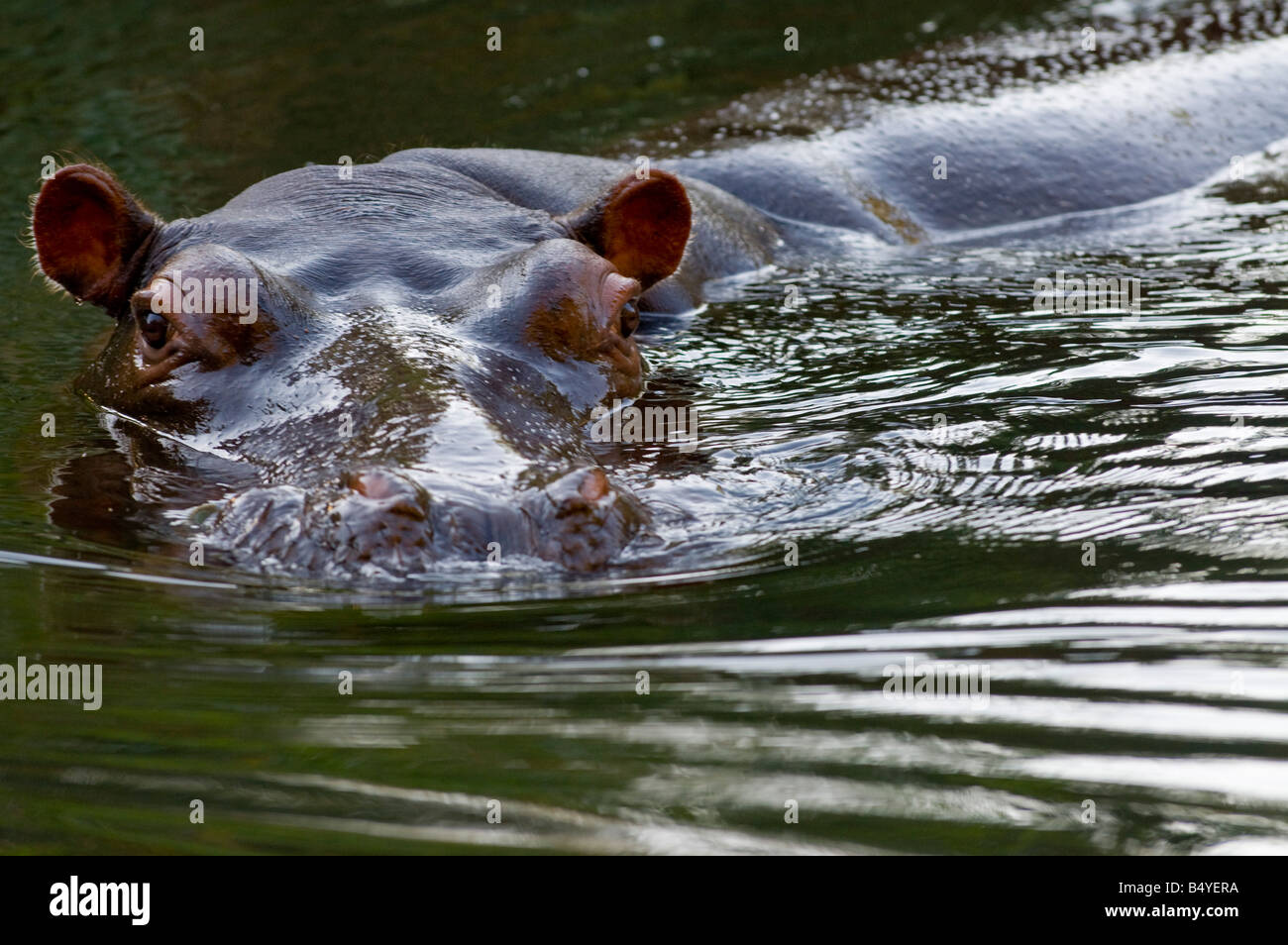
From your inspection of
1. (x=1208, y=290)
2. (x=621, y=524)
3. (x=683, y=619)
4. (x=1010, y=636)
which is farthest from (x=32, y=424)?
(x=1208, y=290)

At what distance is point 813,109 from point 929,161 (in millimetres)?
843

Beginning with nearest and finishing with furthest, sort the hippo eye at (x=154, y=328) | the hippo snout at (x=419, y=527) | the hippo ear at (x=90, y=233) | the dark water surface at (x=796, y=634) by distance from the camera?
the dark water surface at (x=796, y=634) < the hippo snout at (x=419, y=527) < the hippo eye at (x=154, y=328) < the hippo ear at (x=90, y=233)

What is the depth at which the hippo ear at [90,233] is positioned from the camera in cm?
542

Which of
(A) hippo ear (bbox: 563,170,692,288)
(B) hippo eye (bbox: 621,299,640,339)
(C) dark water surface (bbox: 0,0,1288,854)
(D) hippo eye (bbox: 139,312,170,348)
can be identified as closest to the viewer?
(C) dark water surface (bbox: 0,0,1288,854)

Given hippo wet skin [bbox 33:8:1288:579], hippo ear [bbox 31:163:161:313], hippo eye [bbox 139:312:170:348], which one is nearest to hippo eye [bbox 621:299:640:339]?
hippo wet skin [bbox 33:8:1288:579]

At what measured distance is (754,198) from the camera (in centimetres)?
789

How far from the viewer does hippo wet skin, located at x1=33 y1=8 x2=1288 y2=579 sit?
3650 millimetres

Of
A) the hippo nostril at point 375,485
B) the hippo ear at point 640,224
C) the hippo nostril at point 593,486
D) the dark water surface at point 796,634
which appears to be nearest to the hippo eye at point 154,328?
the dark water surface at point 796,634

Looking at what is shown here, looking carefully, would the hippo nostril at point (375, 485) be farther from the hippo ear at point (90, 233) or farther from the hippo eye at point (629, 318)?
the hippo ear at point (90, 233)

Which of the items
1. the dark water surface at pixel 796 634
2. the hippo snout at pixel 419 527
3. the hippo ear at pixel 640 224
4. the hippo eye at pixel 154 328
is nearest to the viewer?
the dark water surface at pixel 796 634

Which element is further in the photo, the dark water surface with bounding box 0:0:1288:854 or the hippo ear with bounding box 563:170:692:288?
the hippo ear with bounding box 563:170:692:288

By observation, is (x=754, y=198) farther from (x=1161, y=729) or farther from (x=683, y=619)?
(x=1161, y=729)

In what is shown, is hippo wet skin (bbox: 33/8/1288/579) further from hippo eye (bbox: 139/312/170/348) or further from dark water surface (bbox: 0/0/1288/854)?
dark water surface (bbox: 0/0/1288/854)

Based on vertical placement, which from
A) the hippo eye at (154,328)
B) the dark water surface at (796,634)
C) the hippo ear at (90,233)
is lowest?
the dark water surface at (796,634)
